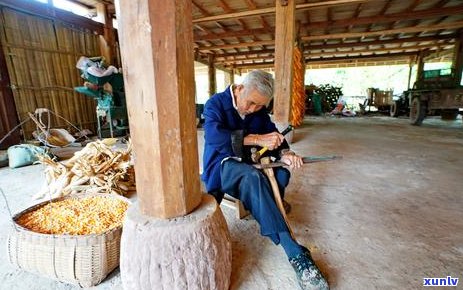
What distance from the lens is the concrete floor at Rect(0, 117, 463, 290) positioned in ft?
4.09

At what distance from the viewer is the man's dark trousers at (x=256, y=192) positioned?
126 cm

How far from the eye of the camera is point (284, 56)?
3.83 m

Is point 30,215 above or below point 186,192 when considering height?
below

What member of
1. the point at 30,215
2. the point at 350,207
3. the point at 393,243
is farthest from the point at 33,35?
the point at 393,243

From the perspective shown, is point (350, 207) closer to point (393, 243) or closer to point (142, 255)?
point (393, 243)

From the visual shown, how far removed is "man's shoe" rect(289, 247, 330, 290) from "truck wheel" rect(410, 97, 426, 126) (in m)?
7.23

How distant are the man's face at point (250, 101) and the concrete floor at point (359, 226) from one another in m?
0.86

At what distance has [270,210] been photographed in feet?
4.13

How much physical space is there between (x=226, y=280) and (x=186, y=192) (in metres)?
0.49

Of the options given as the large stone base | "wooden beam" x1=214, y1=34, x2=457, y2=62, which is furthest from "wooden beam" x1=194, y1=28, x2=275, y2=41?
the large stone base

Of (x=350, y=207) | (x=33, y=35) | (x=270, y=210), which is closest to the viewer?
(x=270, y=210)

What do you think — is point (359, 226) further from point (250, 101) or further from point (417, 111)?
point (417, 111)

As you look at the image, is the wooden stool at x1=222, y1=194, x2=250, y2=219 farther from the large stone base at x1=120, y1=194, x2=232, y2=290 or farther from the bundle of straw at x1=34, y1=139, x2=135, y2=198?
the bundle of straw at x1=34, y1=139, x2=135, y2=198

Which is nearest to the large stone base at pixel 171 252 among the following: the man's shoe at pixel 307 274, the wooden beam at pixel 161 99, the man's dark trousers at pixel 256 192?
the wooden beam at pixel 161 99
